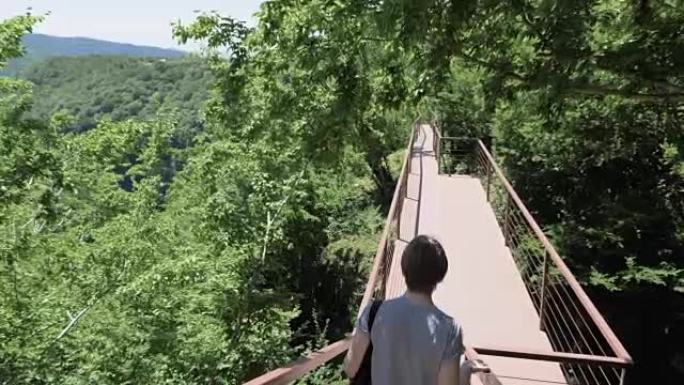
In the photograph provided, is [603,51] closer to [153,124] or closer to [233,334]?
[233,334]

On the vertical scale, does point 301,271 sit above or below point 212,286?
below

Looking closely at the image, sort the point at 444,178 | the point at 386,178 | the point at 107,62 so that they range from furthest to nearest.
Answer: the point at 107,62, the point at 386,178, the point at 444,178

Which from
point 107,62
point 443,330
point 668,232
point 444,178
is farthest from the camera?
point 107,62

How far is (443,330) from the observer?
2.59m

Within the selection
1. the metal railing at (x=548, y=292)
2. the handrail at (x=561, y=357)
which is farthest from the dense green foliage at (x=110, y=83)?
the handrail at (x=561, y=357)

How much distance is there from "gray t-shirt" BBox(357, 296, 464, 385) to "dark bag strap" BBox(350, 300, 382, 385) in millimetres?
59

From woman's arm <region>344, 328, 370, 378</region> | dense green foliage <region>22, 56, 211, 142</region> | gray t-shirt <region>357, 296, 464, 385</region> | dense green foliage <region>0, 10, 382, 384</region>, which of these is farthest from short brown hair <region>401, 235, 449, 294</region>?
dense green foliage <region>22, 56, 211, 142</region>

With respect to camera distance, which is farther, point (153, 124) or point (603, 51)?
point (153, 124)

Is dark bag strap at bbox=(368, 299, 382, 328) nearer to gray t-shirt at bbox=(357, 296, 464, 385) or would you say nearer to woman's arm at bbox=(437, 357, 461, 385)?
gray t-shirt at bbox=(357, 296, 464, 385)

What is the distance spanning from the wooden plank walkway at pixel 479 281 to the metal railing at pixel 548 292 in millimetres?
240

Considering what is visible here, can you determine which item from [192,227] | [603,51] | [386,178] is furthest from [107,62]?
[603,51]

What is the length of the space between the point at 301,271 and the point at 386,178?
6.18m

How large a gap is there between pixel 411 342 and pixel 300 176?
533 inches

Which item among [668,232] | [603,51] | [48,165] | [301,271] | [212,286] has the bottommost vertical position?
[301,271]
